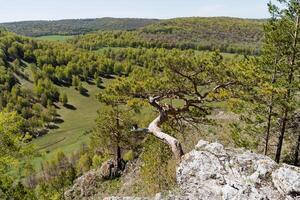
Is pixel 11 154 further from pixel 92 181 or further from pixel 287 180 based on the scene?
pixel 92 181

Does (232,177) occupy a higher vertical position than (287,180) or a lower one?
lower

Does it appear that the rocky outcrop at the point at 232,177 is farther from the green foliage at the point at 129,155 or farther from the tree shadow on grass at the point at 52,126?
the tree shadow on grass at the point at 52,126

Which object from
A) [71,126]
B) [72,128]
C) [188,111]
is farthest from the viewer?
[71,126]

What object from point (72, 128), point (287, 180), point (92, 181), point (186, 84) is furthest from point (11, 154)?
point (72, 128)

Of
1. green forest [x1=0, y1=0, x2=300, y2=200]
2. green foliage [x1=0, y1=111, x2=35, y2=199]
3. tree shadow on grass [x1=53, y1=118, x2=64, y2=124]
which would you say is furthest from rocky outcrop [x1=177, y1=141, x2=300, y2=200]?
tree shadow on grass [x1=53, y1=118, x2=64, y2=124]

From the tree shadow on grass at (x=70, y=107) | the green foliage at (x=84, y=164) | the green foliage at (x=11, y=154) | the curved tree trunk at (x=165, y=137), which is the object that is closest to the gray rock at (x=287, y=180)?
the curved tree trunk at (x=165, y=137)

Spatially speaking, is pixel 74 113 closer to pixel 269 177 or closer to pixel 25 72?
pixel 25 72

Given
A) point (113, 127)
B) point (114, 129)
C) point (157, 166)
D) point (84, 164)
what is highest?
point (157, 166)

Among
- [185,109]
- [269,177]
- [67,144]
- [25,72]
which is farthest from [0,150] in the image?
[25,72]
